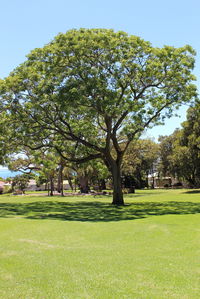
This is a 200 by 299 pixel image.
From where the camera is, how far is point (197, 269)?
6.65 metres

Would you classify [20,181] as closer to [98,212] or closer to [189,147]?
[189,147]

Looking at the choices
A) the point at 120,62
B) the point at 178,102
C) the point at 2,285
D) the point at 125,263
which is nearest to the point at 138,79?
the point at 120,62

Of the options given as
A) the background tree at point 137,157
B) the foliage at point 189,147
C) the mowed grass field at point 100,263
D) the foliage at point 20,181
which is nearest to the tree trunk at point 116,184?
the mowed grass field at point 100,263

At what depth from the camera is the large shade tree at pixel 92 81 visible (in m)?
21.2

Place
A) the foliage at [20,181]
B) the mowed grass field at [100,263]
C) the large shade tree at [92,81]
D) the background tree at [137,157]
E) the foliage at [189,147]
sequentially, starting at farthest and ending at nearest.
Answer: the foliage at [20,181]
the background tree at [137,157]
the foliage at [189,147]
the large shade tree at [92,81]
the mowed grass field at [100,263]

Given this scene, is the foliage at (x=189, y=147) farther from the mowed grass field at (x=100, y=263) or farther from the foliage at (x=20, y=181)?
the mowed grass field at (x=100, y=263)

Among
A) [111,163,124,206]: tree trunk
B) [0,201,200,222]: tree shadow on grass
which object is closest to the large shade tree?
[111,163,124,206]: tree trunk

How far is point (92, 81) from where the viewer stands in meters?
20.7

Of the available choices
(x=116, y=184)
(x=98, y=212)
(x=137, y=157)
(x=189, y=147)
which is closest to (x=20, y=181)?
(x=137, y=157)

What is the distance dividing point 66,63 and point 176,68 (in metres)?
8.33

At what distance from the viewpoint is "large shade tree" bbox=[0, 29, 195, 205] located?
2116 cm

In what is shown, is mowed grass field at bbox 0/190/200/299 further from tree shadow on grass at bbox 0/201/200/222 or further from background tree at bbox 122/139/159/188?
background tree at bbox 122/139/159/188

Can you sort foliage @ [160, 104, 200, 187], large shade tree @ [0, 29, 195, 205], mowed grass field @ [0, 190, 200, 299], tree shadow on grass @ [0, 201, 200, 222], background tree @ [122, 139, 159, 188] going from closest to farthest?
mowed grass field @ [0, 190, 200, 299]
tree shadow on grass @ [0, 201, 200, 222]
large shade tree @ [0, 29, 195, 205]
foliage @ [160, 104, 200, 187]
background tree @ [122, 139, 159, 188]

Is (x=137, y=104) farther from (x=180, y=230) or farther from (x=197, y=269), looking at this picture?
(x=197, y=269)
